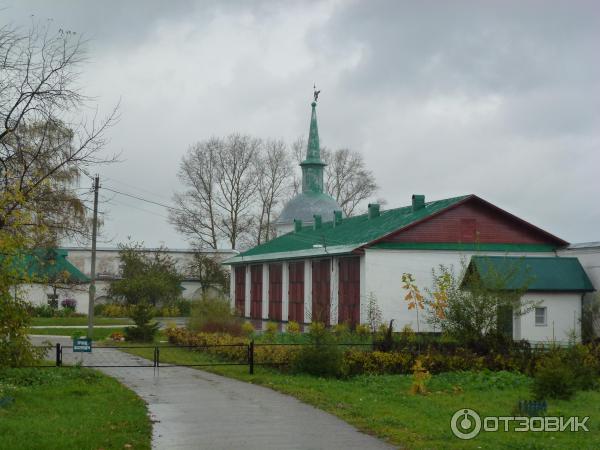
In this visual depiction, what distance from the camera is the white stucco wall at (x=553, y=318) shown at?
34.7 m

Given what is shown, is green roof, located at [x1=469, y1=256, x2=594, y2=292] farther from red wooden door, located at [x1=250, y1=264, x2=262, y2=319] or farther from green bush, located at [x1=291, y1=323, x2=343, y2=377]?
red wooden door, located at [x1=250, y1=264, x2=262, y2=319]

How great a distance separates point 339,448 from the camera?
11.3 meters

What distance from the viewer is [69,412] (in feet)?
45.2

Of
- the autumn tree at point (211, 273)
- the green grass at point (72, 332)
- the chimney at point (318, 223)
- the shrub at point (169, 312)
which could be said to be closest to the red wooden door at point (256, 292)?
the chimney at point (318, 223)

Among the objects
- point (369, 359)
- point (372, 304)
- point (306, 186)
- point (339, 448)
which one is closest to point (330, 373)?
point (369, 359)

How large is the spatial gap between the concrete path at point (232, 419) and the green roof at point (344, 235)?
1871cm

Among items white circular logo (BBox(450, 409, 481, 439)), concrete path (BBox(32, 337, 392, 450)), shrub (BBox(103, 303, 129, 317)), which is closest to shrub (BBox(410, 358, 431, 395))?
white circular logo (BBox(450, 409, 481, 439))

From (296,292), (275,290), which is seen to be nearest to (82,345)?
(296,292)

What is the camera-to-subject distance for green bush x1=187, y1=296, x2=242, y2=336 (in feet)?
106

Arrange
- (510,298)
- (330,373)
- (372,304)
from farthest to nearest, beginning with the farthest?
(372,304)
(510,298)
(330,373)

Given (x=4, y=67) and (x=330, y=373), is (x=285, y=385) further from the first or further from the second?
(x=4, y=67)

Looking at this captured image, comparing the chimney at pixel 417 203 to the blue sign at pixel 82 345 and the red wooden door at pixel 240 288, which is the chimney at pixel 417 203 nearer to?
the red wooden door at pixel 240 288

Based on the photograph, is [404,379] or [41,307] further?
[41,307]

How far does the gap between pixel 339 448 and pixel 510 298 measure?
47.8 feet
